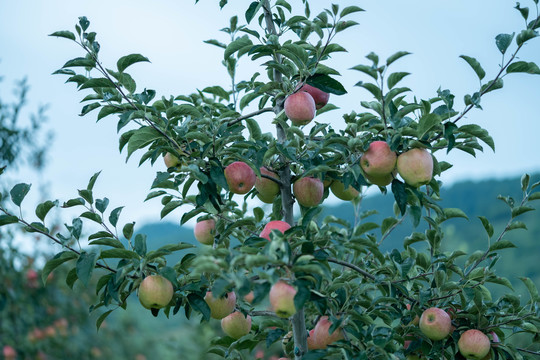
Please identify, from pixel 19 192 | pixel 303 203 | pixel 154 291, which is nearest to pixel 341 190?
pixel 303 203

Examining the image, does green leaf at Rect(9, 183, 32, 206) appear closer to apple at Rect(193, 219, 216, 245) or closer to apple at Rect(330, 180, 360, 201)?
apple at Rect(193, 219, 216, 245)

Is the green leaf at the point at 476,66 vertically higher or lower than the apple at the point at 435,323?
higher

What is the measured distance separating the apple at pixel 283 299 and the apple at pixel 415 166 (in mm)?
570

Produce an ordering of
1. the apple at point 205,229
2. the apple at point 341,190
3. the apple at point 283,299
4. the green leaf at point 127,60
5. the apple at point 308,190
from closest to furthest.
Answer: the apple at point 283,299 → the green leaf at point 127,60 → the apple at point 308,190 → the apple at point 341,190 → the apple at point 205,229

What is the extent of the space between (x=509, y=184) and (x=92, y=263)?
2336 centimetres

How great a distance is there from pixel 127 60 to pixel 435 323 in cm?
137

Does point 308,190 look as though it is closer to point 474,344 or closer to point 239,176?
point 239,176

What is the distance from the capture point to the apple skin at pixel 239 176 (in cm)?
201

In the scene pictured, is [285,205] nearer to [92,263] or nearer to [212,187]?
[212,187]

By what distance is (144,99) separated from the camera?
1.96 m

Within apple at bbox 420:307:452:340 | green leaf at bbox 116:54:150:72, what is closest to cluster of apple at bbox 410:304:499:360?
apple at bbox 420:307:452:340

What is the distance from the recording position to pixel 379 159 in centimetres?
187

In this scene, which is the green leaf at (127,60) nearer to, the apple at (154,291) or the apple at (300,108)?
the apple at (300,108)

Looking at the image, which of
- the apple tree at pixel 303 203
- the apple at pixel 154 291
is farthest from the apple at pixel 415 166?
the apple at pixel 154 291
